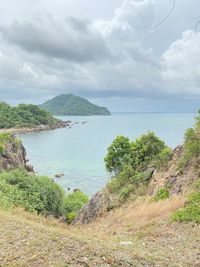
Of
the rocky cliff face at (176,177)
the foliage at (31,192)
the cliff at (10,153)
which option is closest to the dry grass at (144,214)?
the rocky cliff face at (176,177)

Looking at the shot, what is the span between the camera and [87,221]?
27.6 metres

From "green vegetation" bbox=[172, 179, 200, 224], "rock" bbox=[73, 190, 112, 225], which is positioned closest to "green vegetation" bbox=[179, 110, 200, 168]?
"rock" bbox=[73, 190, 112, 225]

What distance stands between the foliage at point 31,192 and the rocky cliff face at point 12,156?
30035 mm

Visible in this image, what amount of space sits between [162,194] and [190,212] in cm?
704

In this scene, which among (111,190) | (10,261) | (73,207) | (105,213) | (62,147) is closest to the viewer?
(10,261)

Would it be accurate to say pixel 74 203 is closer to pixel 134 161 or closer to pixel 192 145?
pixel 134 161

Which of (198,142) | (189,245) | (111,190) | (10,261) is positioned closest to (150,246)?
(189,245)

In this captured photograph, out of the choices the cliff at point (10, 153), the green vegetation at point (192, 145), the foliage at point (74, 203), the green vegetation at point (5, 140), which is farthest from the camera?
the green vegetation at point (5, 140)

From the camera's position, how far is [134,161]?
4422cm

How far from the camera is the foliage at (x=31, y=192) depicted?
89.9 ft

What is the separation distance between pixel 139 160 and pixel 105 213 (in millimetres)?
16869

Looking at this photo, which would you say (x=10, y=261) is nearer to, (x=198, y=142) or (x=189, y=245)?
(x=189, y=245)

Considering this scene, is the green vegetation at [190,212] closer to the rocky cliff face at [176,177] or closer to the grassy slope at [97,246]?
the grassy slope at [97,246]

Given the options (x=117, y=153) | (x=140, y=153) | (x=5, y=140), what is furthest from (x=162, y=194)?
(x=5, y=140)
